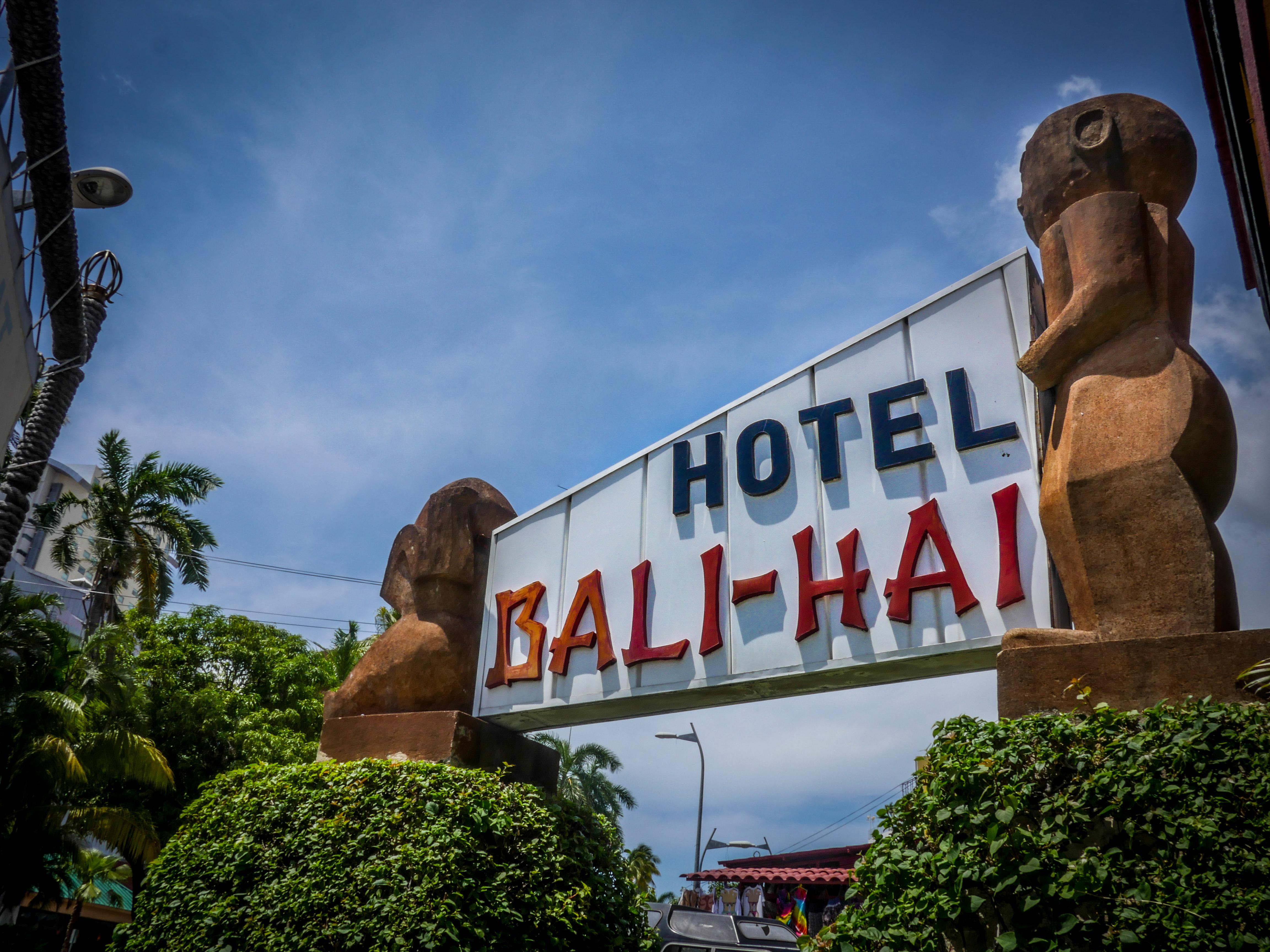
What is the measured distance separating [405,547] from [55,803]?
11.6 m

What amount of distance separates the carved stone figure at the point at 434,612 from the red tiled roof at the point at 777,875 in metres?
13.3

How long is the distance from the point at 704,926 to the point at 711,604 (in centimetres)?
510

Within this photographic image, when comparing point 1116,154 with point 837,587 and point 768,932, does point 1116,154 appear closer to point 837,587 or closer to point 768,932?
point 837,587

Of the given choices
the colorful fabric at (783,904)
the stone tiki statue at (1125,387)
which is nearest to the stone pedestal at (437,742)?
the stone tiki statue at (1125,387)

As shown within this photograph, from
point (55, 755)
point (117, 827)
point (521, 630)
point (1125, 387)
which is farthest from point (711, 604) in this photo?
point (117, 827)

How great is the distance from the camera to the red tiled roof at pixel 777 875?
63.0 feet

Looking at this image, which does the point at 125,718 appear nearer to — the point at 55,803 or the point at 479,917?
the point at 55,803

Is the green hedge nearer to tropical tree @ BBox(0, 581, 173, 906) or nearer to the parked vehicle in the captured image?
the parked vehicle

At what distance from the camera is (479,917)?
5.25 meters

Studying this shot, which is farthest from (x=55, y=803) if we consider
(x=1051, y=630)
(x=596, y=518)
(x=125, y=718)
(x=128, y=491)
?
(x=1051, y=630)

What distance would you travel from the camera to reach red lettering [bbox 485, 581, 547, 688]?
7.51 meters

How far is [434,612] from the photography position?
26.7ft

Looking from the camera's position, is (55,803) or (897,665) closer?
(897,665)

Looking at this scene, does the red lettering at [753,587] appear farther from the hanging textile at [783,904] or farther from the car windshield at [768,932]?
the hanging textile at [783,904]
